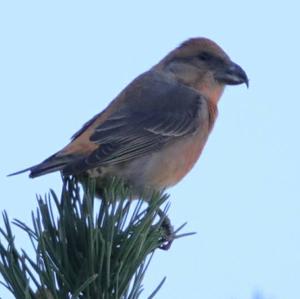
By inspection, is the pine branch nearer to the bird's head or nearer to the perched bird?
the perched bird

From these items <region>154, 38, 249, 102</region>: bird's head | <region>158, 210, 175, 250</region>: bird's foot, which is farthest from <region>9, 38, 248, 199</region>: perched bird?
<region>158, 210, 175, 250</region>: bird's foot

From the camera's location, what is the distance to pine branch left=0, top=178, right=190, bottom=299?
2117 mm

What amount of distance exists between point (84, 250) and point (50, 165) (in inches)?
58.0

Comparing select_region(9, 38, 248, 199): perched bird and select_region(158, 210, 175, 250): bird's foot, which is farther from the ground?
select_region(9, 38, 248, 199): perched bird

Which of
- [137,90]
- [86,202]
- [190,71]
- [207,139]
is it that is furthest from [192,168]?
[86,202]

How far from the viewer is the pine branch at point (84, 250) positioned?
6.95 ft

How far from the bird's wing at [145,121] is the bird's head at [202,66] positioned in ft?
0.45

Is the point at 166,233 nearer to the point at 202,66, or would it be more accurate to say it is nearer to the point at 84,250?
the point at 84,250

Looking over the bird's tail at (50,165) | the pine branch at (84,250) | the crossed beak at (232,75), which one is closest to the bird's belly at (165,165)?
the bird's tail at (50,165)

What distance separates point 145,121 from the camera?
4.85m

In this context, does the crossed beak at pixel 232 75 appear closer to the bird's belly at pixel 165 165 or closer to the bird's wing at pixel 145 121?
the bird's wing at pixel 145 121

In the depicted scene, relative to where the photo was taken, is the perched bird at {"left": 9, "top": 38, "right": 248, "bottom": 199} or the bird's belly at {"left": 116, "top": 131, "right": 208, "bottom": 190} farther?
the bird's belly at {"left": 116, "top": 131, "right": 208, "bottom": 190}

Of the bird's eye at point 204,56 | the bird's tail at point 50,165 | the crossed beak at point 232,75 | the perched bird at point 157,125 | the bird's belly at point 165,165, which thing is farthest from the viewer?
the bird's eye at point 204,56

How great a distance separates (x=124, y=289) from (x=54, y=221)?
0.36m
